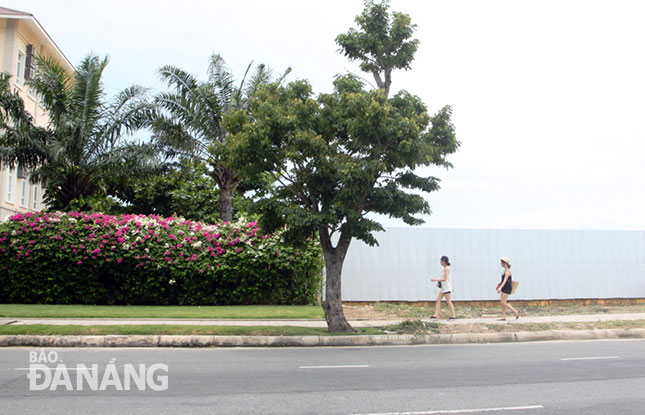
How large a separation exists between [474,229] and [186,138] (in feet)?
36.8

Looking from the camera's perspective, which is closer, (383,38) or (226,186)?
(383,38)

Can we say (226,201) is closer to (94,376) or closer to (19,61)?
(19,61)

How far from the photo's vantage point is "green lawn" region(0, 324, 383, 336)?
9922 mm

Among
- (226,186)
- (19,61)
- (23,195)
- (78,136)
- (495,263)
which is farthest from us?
(23,195)

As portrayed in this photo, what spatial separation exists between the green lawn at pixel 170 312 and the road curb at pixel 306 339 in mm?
2799

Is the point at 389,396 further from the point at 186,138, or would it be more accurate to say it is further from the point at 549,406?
the point at 186,138

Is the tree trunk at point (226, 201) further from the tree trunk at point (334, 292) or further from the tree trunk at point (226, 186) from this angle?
the tree trunk at point (334, 292)

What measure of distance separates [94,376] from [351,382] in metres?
3.29

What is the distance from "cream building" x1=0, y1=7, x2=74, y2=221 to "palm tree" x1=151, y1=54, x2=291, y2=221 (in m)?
5.50

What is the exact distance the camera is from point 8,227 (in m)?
15.8

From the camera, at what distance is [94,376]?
6926 millimetres

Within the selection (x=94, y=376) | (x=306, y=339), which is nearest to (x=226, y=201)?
(x=306, y=339)

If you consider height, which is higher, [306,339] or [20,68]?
[20,68]

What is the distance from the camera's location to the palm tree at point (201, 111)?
20328 mm
